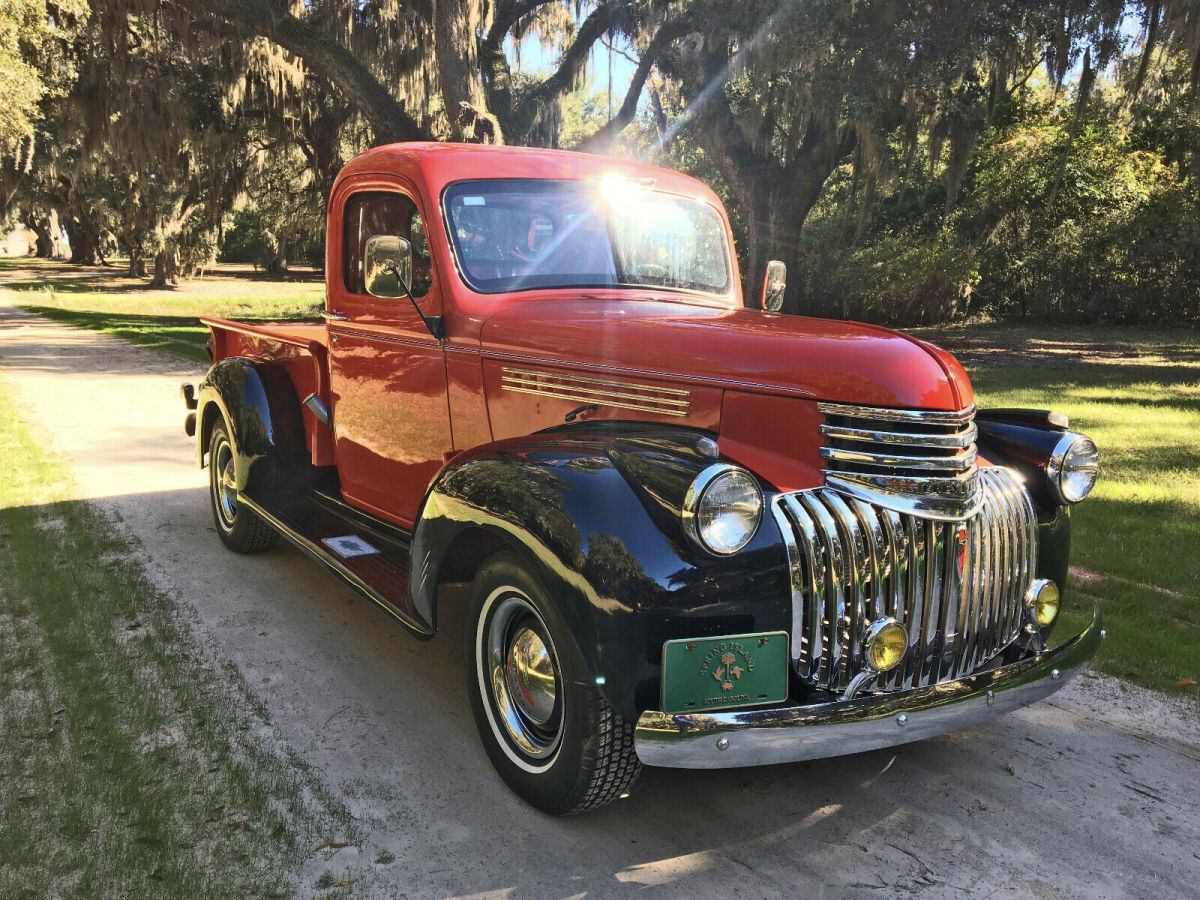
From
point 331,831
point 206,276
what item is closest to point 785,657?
point 331,831

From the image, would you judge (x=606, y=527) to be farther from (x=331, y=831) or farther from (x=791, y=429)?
(x=331, y=831)

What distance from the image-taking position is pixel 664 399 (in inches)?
127

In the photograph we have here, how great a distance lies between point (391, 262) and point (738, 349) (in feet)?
4.88

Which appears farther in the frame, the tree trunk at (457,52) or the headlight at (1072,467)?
the tree trunk at (457,52)

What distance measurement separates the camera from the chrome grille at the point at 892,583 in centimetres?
274

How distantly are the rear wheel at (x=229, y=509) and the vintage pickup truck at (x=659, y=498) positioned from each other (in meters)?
1.21

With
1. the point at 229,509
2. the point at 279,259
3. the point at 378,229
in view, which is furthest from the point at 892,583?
the point at 279,259

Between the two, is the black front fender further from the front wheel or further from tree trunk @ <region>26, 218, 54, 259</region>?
tree trunk @ <region>26, 218, 54, 259</region>

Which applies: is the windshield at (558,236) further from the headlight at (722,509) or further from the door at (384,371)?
the headlight at (722,509)

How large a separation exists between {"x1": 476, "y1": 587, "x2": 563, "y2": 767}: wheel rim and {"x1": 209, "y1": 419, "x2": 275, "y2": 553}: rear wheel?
2.59m

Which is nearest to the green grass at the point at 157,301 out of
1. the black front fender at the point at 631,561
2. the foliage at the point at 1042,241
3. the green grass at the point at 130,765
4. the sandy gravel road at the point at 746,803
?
the green grass at the point at 130,765

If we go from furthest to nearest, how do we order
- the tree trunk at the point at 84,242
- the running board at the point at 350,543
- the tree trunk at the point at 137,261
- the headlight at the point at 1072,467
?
the tree trunk at the point at 84,242 < the tree trunk at the point at 137,261 < the running board at the point at 350,543 < the headlight at the point at 1072,467

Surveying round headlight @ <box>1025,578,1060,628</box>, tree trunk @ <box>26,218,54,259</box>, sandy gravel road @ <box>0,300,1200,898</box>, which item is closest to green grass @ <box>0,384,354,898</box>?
sandy gravel road @ <box>0,300,1200,898</box>

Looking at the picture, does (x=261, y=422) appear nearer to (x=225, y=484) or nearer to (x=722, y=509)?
(x=225, y=484)
